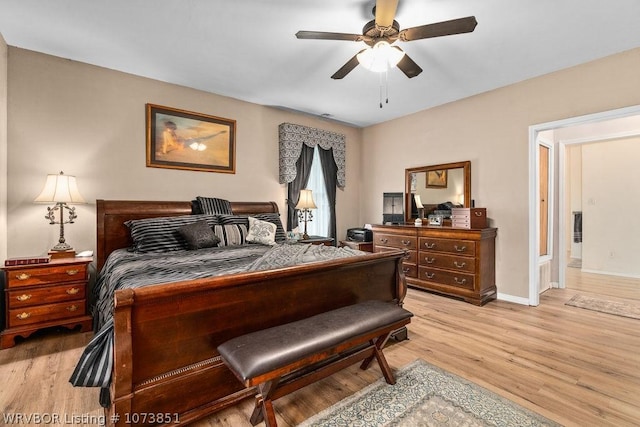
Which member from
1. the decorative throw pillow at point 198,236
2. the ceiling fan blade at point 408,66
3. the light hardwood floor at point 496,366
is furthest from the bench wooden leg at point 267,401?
the ceiling fan blade at point 408,66

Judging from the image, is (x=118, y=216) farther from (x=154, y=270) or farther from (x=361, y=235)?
(x=361, y=235)

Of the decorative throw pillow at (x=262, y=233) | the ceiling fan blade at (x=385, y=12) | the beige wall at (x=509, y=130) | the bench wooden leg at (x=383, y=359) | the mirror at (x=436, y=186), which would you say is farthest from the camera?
the mirror at (x=436, y=186)

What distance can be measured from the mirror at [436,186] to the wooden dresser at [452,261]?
570mm

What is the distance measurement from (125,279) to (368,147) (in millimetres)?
4577

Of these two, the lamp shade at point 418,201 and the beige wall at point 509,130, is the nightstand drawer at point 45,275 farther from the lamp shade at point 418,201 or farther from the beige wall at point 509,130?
the beige wall at point 509,130

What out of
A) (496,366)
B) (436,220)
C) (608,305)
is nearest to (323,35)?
(496,366)

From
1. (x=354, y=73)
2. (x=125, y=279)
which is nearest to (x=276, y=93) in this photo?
(x=354, y=73)

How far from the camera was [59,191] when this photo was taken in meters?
2.68

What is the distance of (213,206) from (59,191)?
4.68 feet

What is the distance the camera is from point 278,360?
1.35 meters

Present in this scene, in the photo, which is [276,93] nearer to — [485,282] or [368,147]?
[368,147]

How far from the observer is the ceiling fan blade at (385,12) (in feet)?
5.90

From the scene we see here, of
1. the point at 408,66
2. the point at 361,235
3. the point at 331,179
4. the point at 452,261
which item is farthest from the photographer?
the point at 331,179

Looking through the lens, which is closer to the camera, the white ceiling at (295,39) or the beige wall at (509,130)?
the white ceiling at (295,39)
